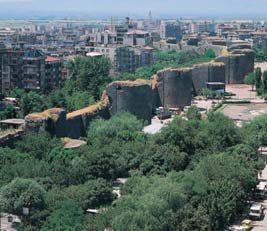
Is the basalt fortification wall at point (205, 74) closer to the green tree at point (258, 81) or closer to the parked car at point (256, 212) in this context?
the green tree at point (258, 81)

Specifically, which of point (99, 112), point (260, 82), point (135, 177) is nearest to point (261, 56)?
point (260, 82)

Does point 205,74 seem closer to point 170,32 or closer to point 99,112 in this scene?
point 99,112

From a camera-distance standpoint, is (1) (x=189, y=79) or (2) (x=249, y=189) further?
(1) (x=189, y=79)

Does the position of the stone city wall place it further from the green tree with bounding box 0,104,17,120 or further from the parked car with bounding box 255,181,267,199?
the parked car with bounding box 255,181,267,199

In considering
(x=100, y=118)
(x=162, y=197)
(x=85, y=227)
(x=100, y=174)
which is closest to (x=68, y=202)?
(x=85, y=227)

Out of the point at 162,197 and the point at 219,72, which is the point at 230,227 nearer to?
the point at 162,197

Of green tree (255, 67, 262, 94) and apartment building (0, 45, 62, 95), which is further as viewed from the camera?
green tree (255, 67, 262, 94)

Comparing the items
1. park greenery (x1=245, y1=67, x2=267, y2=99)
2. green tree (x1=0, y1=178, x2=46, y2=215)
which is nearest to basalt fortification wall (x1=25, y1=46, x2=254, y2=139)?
park greenery (x1=245, y1=67, x2=267, y2=99)

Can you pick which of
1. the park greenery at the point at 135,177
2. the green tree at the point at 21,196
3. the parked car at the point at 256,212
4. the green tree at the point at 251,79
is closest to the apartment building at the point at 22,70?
the park greenery at the point at 135,177
